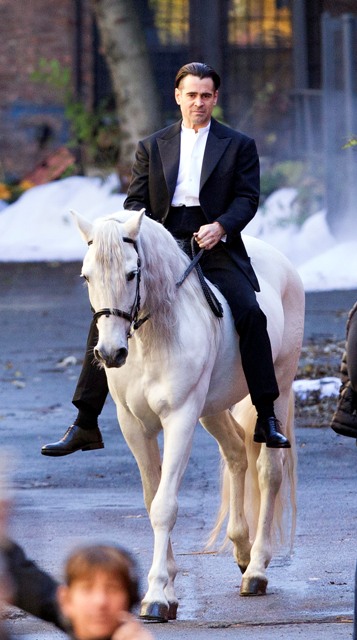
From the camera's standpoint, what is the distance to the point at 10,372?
14523 millimetres

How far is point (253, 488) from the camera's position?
26.6 feet

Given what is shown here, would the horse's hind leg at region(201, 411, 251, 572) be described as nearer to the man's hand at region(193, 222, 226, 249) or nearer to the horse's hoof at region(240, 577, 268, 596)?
the horse's hoof at region(240, 577, 268, 596)

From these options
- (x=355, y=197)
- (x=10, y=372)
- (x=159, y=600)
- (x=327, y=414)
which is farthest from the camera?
(x=355, y=197)

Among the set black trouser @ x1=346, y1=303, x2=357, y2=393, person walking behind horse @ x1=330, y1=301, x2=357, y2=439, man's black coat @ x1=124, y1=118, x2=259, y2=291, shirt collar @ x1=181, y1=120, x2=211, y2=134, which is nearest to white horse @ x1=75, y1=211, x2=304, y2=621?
man's black coat @ x1=124, y1=118, x2=259, y2=291

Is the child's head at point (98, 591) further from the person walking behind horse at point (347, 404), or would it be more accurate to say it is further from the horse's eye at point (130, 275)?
the horse's eye at point (130, 275)

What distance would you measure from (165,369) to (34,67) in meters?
20.9

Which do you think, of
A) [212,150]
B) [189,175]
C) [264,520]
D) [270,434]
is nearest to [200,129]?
[212,150]

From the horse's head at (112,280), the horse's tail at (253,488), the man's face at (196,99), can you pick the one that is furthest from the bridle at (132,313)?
the horse's tail at (253,488)

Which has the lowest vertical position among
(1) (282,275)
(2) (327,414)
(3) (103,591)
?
(2) (327,414)

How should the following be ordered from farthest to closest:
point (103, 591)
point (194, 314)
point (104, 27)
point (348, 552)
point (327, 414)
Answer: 1. point (104, 27)
2. point (327, 414)
3. point (348, 552)
4. point (194, 314)
5. point (103, 591)

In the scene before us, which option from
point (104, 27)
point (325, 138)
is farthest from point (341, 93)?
point (104, 27)

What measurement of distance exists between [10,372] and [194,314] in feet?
24.9

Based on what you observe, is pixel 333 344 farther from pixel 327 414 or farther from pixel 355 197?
pixel 355 197

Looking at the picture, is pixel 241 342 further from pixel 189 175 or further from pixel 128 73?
pixel 128 73
